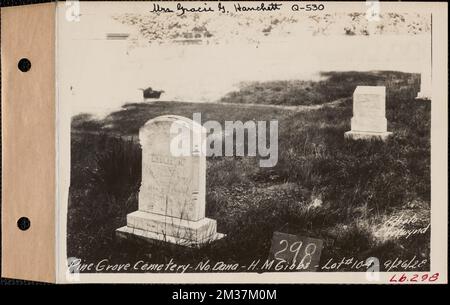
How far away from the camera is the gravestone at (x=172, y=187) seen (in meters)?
3.62

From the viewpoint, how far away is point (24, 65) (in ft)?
12.1

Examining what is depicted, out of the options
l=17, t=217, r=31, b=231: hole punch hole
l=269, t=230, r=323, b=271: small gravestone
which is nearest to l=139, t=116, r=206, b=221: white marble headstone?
l=269, t=230, r=323, b=271: small gravestone

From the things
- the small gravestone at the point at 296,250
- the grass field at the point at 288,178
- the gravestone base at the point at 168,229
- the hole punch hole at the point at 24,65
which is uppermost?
the hole punch hole at the point at 24,65

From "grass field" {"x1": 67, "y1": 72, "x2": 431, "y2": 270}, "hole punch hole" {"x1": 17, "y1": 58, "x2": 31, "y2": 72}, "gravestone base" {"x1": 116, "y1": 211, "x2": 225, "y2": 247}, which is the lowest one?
"gravestone base" {"x1": 116, "y1": 211, "x2": 225, "y2": 247}

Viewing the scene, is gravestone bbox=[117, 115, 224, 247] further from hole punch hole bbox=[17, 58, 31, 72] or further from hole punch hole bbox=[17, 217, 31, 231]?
hole punch hole bbox=[17, 58, 31, 72]

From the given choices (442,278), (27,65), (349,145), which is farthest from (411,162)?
(27,65)

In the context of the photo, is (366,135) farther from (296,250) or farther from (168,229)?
(168,229)

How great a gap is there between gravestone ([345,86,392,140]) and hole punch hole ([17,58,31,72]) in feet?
6.79

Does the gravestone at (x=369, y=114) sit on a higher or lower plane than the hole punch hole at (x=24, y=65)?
lower

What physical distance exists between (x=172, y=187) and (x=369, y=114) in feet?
4.36

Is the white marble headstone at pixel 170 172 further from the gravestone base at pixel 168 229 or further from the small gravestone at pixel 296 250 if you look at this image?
the small gravestone at pixel 296 250

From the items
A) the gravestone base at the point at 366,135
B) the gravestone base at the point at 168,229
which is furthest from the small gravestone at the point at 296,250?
the gravestone base at the point at 366,135

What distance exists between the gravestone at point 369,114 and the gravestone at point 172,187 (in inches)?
38.4

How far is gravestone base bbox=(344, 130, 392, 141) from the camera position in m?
3.71
